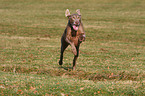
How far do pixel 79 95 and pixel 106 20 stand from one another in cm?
3132

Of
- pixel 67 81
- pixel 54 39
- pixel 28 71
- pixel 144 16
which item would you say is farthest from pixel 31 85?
pixel 144 16

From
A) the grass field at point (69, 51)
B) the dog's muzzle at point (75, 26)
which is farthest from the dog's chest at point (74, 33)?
the grass field at point (69, 51)

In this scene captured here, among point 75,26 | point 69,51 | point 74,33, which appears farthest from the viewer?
point 69,51

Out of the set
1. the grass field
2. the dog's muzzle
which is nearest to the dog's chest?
the dog's muzzle

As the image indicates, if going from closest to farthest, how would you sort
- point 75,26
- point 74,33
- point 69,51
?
point 75,26, point 74,33, point 69,51

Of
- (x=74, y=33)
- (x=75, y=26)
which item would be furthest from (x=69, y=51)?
(x=75, y=26)

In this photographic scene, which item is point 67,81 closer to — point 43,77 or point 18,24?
point 43,77

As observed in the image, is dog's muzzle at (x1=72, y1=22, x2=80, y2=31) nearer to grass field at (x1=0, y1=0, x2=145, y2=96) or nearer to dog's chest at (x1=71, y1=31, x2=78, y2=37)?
dog's chest at (x1=71, y1=31, x2=78, y2=37)

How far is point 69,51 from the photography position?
18828 millimetres

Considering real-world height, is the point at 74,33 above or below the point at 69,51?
above

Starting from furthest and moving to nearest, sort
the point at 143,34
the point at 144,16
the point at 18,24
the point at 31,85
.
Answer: the point at 144,16 → the point at 18,24 → the point at 143,34 → the point at 31,85

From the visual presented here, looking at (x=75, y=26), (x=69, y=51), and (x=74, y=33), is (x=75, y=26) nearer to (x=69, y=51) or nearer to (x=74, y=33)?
(x=74, y=33)

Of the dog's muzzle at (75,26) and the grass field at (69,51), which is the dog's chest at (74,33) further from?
the grass field at (69,51)

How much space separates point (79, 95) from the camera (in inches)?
320
